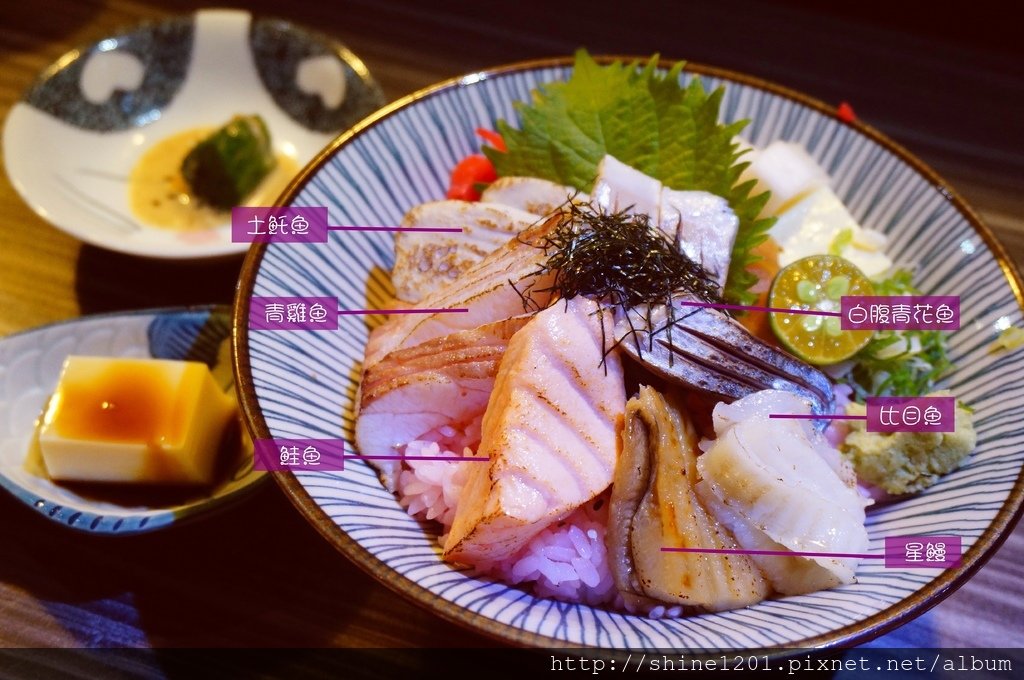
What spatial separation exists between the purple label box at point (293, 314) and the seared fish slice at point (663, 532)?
907 millimetres

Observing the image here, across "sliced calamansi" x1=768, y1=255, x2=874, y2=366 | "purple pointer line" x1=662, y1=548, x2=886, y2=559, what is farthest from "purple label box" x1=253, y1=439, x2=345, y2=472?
"sliced calamansi" x1=768, y1=255, x2=874, y2=366

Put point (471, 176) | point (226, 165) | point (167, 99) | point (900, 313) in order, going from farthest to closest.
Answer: point (167, 99)
point (226, 165)
point (471, 176)
point (900, 313)

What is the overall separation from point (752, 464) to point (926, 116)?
2.65 metres

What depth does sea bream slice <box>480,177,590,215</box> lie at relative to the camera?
230 cm

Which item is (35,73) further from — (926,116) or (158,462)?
(926,116)

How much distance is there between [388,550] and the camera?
5.65 feet

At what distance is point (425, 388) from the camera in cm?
192

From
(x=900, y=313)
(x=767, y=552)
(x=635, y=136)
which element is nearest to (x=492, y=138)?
(x=635, y=136)

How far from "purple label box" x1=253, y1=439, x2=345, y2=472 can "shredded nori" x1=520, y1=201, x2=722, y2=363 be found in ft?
1.96

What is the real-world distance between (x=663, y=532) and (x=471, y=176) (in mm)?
1431

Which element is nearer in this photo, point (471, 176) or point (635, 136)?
point (635, 136)

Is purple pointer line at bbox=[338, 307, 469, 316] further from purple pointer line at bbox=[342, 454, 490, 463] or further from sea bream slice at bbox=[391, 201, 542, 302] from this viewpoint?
purple pointer line at bbox=[342, 454, 490, 463]

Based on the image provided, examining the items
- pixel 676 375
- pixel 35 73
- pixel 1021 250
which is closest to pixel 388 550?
pixel 676 375

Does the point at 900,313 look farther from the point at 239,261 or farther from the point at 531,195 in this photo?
the point at 239,261
